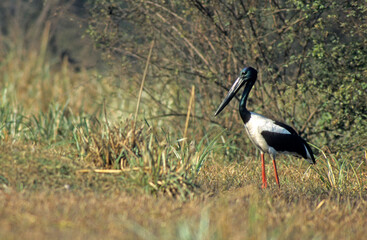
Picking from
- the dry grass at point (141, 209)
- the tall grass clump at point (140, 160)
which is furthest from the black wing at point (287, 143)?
the tall grass clump at point (140, 160)

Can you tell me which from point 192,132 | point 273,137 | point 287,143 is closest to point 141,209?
point 273,137

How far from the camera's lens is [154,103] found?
841 cm

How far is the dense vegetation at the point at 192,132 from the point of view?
3391 millimetres

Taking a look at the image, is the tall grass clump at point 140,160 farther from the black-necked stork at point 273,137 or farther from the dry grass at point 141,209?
the black-necked stork at point 273,137

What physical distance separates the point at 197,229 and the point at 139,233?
33 centimetres

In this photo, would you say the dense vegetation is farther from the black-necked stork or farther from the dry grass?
the black-necked stork

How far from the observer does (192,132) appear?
7.48m

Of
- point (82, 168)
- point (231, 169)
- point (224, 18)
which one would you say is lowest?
point (231, 169)

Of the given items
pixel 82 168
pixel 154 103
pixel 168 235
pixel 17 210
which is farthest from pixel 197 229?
pixel 154 103

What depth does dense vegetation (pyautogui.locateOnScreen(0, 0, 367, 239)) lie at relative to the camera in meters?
3.39

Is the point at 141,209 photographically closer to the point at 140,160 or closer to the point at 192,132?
the point at 140,160

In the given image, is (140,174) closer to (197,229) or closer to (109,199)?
(109,199)

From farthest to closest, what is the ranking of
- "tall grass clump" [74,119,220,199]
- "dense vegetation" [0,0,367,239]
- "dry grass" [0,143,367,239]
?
1. "tall grass clump" [74,119,220,199]
2. "dense vegetation" [0,0,367,239]
3. "dry grass" [0,143,367,239]

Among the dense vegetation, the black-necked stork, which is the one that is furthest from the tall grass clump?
the black-necked stork
